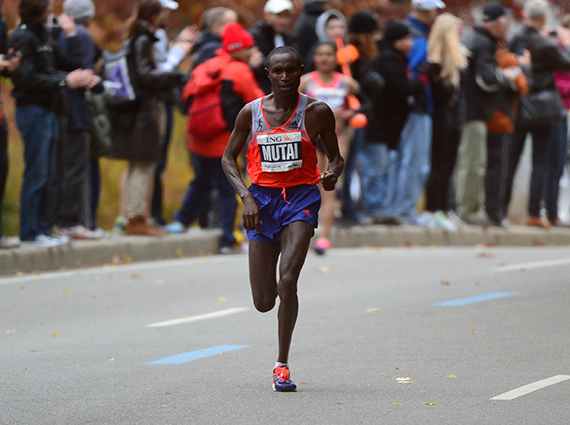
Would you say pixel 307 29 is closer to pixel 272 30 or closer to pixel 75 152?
pixel 272 30

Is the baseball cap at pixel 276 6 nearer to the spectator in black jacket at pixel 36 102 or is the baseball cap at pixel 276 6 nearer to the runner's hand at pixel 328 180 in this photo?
the spectator in black jacket at pixel 36 102

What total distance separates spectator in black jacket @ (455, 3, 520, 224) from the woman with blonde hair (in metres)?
0.25

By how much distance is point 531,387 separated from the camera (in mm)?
6672

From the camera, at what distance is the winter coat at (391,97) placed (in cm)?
1516

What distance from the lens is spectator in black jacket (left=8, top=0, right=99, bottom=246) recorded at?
11.8 meters

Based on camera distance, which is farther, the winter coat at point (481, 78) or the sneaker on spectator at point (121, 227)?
the winter coat at point (481, 78)

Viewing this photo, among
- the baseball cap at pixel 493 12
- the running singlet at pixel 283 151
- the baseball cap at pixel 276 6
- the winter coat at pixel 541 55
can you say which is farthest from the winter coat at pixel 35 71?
the winter coat at pixel 541 55

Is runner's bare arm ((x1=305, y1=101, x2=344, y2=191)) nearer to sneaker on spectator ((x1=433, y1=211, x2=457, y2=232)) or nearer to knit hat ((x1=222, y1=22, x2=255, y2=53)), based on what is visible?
knit hat ((x1=222, y1=22, x2=255, y2=53))

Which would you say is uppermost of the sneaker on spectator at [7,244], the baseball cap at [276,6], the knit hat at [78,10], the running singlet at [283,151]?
the baseball cap at [276,6]

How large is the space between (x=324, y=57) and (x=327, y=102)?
21.9 inches

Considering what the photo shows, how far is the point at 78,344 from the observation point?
26.9 ft

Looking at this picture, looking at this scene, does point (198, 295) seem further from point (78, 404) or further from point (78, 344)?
point (78, 404)

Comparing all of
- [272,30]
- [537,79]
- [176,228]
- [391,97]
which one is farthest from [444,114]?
[176,228]

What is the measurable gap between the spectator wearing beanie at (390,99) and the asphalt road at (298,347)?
2835 millimetres
